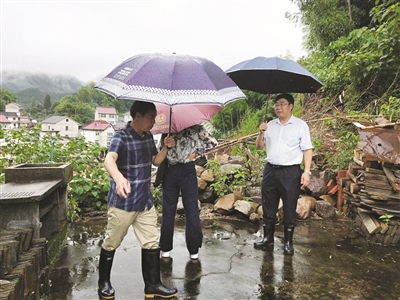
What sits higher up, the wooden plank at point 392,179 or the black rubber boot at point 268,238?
the wooden plank at point 392,179

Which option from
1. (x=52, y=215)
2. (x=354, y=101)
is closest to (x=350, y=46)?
(x=354, y=101)

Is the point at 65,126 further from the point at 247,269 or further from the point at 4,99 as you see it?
the point at 247,269

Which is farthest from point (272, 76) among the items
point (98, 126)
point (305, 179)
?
point (98, 126)

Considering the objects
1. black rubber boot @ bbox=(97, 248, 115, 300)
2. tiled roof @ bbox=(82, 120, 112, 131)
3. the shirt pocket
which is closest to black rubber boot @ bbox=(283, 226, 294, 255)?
the shirt pocket

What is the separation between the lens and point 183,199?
3.23 meters

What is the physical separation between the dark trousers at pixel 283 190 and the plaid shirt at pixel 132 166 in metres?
1.64

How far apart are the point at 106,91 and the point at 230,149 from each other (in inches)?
245

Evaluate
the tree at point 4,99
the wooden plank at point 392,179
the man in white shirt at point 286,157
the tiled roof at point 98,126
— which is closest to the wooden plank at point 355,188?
the wooden plank at point 392,179

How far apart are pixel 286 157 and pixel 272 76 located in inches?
37.9

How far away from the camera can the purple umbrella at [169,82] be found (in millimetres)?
2125

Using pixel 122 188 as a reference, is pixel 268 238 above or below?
below

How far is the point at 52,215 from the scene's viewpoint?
3.71 m

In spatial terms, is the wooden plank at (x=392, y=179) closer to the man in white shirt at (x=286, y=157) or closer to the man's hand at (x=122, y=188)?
the man in white shirt at (x=286, y=157)

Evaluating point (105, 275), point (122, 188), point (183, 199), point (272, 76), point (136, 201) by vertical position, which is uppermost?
point (272, 76)
